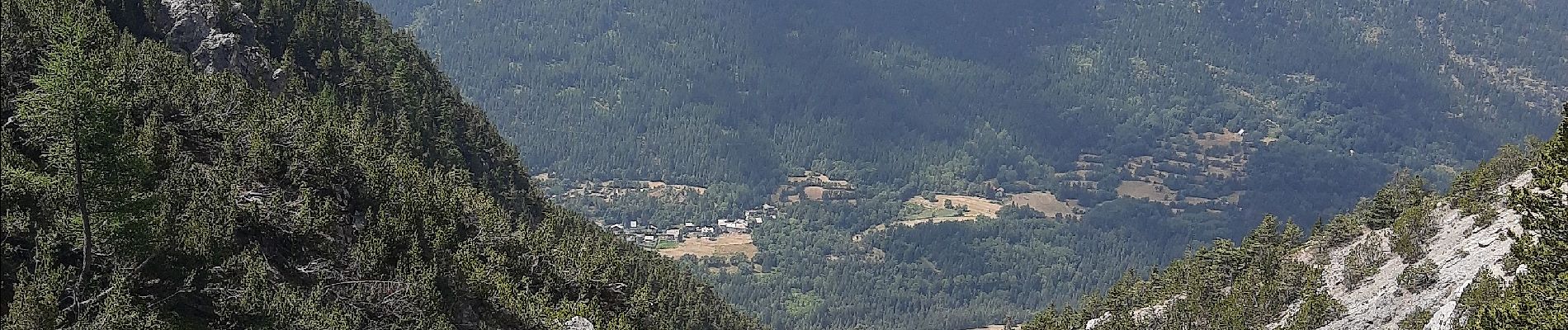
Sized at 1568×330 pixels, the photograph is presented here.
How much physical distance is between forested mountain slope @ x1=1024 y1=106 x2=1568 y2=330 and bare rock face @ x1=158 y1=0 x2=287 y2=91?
3758 cm

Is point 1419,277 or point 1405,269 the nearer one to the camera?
point 1419,277

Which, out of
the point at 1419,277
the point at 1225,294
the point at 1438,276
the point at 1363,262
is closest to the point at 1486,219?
the point at 1363,262

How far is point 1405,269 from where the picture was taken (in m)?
35.9

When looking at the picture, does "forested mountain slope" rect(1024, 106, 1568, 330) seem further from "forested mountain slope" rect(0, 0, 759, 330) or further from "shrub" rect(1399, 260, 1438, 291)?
"forested mountain slope" rect(0, 0, 759, 330)

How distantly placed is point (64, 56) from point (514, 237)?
17550 millimetres

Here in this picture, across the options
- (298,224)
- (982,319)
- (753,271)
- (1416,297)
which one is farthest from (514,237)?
(753,271)

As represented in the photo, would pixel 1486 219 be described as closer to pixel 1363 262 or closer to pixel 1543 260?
pixel 1363 262

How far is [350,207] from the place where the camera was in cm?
3084

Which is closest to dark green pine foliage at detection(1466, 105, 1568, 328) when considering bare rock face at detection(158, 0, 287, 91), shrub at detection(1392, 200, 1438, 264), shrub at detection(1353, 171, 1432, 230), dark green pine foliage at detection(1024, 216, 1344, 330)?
dark green pine foliage at detection(1024, 216, 1344, 330)

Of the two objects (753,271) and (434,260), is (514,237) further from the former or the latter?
(753,271)

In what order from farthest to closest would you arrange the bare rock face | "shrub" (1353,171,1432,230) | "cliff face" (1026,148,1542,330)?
1. "shrub" (1353,171,1432,230)
2. the bare rock face
3. "cliff face" (1026,148,1542,330)

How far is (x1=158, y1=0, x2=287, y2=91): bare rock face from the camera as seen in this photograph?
4047cm

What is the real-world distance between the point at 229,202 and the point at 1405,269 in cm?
3490

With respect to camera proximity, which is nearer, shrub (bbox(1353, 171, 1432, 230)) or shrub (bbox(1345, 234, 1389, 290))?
shrub (bbox(1345, 234, 1389, 290))
